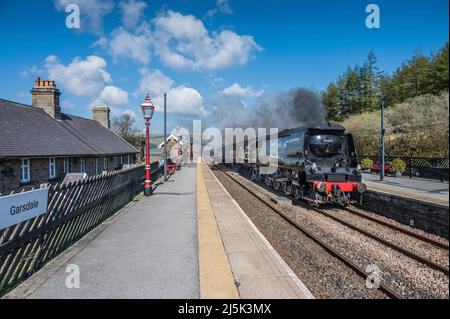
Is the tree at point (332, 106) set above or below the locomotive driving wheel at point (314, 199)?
above

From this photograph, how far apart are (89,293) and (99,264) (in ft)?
3.60

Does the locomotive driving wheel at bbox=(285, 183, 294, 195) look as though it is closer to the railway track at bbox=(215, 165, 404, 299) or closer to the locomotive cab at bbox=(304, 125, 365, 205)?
the locomotive cab at bbox=(304, 125, 365, 205)

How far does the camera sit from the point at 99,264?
5.14 m

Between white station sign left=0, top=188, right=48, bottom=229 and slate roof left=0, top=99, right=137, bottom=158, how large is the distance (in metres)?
10.0

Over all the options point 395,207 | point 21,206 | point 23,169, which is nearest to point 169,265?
point 21,206

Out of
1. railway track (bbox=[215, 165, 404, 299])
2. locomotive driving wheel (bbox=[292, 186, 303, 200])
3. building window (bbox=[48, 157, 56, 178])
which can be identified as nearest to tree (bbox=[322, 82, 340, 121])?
locomotive driving wheel (bbox=[292, 186, 303, 200])

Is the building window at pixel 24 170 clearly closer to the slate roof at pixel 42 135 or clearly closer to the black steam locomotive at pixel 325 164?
the slate roof at pixel 42 135

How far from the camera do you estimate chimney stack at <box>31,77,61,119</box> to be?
2188 cm

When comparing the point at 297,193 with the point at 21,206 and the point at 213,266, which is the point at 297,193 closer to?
the point at 213,266

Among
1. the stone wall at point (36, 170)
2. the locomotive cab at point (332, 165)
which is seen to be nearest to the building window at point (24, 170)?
the stone wall at point (36, 170)

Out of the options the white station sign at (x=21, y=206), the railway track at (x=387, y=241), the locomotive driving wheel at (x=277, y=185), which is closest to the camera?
the white station sign at (x=21, y=206)

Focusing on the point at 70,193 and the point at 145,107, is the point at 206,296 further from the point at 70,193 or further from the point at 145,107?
the point at 145,107

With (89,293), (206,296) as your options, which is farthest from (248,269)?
(89,293)

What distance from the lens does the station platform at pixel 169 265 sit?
13.7ft
